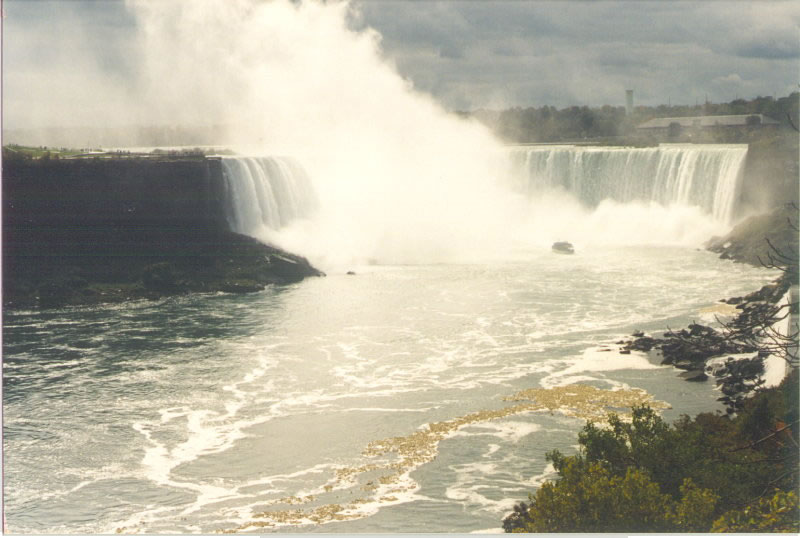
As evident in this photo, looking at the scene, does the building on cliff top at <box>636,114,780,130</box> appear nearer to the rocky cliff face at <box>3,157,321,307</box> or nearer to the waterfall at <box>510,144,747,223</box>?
the waterfall at <box>510,144,747,223</box>

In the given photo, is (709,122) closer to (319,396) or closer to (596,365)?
(596,365)

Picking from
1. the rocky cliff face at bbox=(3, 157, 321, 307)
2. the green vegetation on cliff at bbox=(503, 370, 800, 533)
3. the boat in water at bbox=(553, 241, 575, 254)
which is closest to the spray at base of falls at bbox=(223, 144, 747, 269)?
the rocky cliff face at bbox=(3, 157, 321, 307)

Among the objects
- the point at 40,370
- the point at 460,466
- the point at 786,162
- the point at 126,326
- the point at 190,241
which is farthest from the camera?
the point at 786,162

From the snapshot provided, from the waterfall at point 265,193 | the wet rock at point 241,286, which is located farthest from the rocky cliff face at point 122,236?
the waterfall at point 265,193

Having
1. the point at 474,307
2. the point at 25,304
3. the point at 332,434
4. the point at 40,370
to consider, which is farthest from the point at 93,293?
the point at 332,434

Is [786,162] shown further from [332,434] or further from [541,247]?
[332,434]
